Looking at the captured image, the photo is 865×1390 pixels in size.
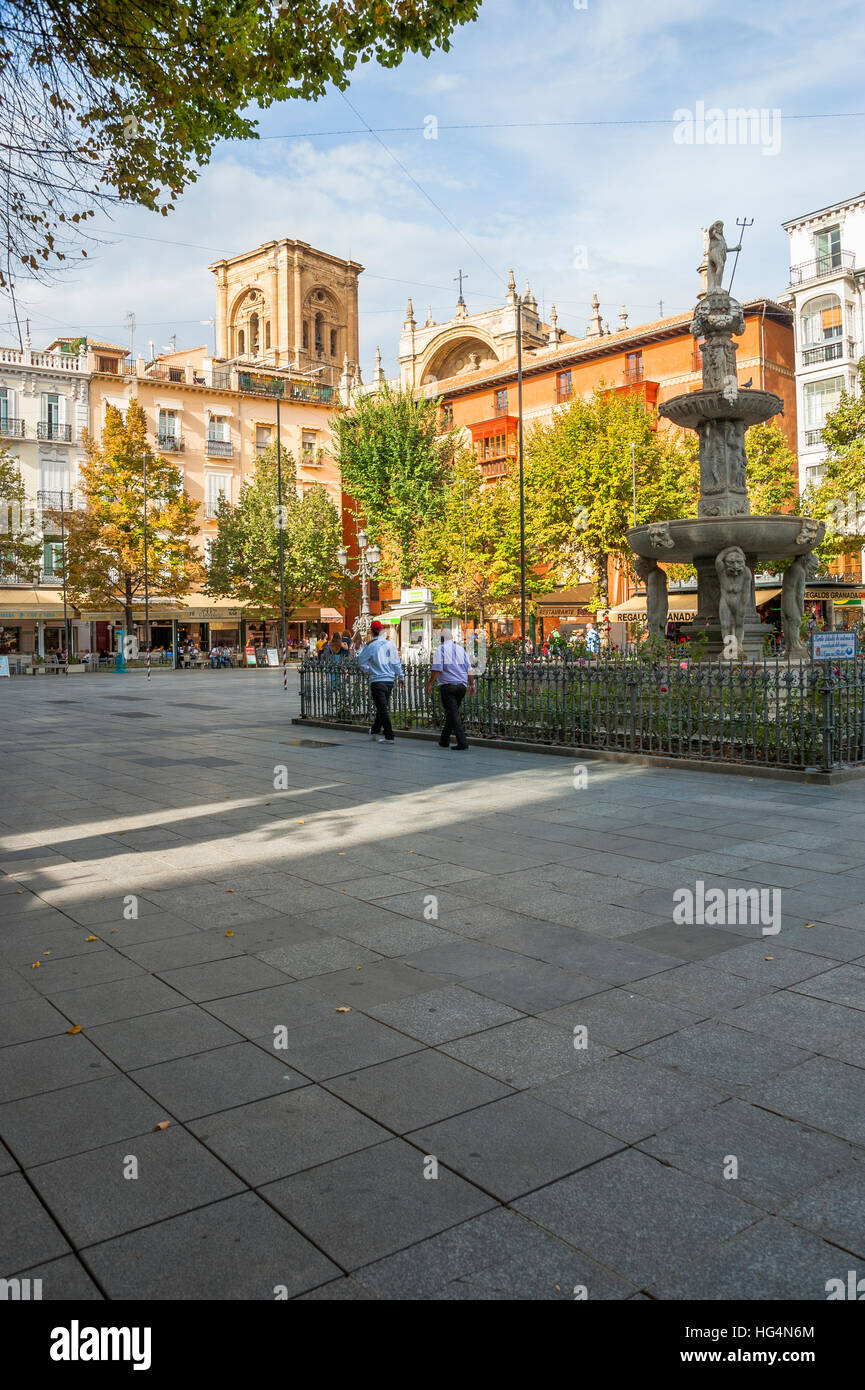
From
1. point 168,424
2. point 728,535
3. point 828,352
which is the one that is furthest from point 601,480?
point 168,424

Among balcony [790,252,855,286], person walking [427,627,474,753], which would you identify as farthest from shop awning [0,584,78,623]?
person walking [427,627,474,753]

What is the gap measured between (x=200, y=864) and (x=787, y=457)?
3603 cm

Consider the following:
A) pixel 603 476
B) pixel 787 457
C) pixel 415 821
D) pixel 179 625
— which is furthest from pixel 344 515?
pixel 415 821

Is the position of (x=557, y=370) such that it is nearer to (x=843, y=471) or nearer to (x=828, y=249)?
(x=828, y=249)

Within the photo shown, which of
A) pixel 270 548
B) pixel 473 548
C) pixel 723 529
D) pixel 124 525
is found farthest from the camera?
pixel 270 548

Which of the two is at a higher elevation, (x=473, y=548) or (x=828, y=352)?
(x=828, y=352)

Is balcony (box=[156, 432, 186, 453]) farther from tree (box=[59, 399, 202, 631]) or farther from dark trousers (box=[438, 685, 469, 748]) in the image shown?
→ dark trousers (box=[438, 685, 469, 748])

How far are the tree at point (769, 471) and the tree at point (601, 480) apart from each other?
228 centimetres

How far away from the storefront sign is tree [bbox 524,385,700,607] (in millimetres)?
25951

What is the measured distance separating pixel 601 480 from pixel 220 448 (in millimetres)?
A: 28006

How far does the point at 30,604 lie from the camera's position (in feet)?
158

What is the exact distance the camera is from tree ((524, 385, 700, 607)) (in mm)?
38062

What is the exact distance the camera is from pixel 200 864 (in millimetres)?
6699
